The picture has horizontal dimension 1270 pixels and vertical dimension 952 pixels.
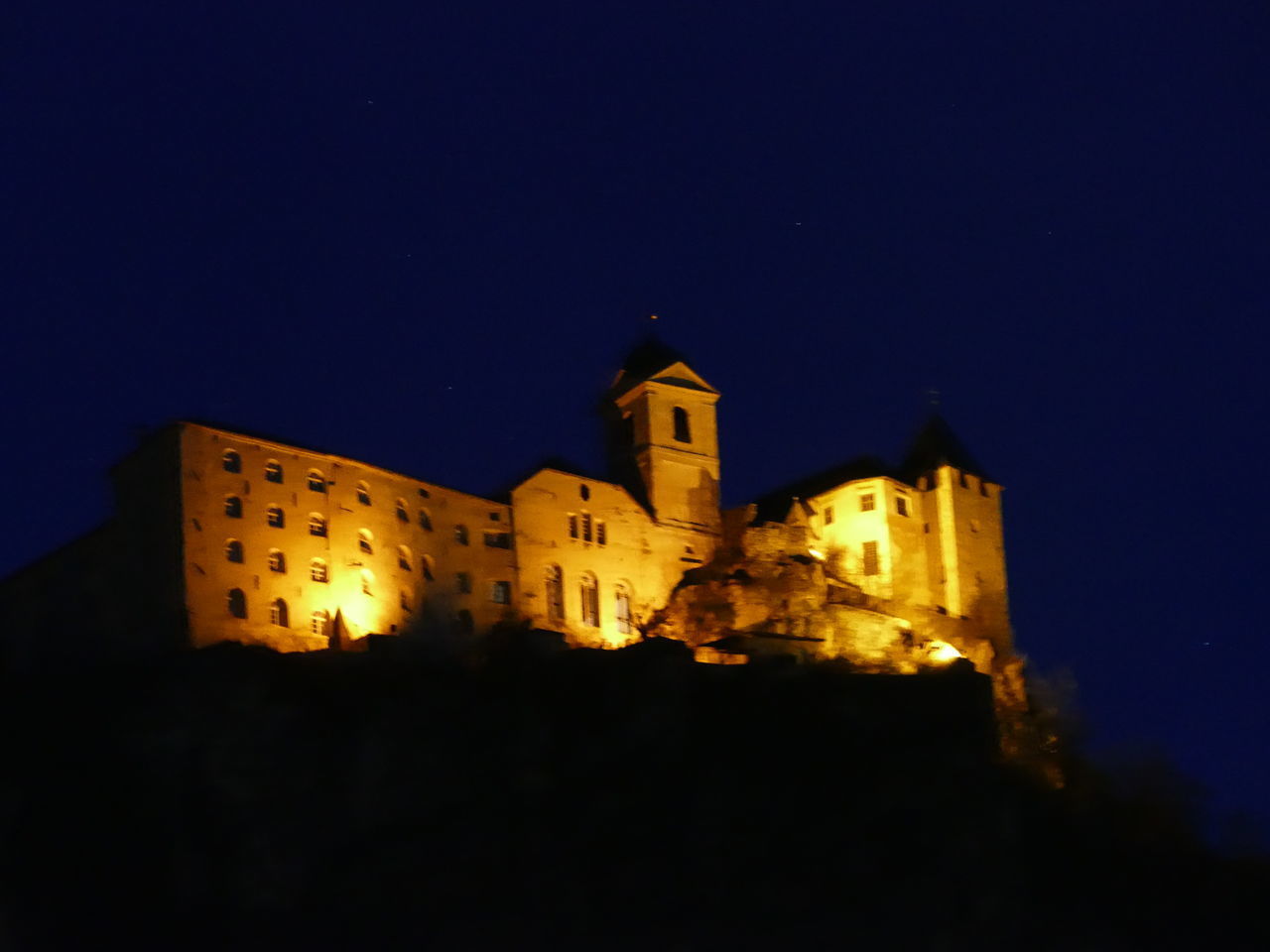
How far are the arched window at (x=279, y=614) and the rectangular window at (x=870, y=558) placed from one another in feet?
90.7

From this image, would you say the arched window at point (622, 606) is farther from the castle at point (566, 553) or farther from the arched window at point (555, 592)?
the arched window at point (555, 592)

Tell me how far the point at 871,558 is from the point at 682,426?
10.1m

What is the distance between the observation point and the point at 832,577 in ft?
309

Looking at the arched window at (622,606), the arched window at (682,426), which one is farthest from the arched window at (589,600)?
the arched window at (682,426)

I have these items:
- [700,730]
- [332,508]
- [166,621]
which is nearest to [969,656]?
[700,730]

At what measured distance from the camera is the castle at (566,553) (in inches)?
3105

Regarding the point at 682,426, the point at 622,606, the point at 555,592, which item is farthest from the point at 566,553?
the point at 682,426

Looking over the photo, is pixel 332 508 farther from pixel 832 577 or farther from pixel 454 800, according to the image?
pixel 832 577

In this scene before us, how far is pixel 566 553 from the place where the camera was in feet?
293

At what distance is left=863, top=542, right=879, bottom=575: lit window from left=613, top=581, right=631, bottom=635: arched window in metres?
11.2

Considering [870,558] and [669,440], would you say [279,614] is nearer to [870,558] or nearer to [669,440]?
[669,440]

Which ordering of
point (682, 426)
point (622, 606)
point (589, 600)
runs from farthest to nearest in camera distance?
point (682, 426), point (622, 606), point (589, 600)

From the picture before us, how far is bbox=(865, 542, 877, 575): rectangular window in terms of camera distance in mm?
95250

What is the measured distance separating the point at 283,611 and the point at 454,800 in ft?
39.1
